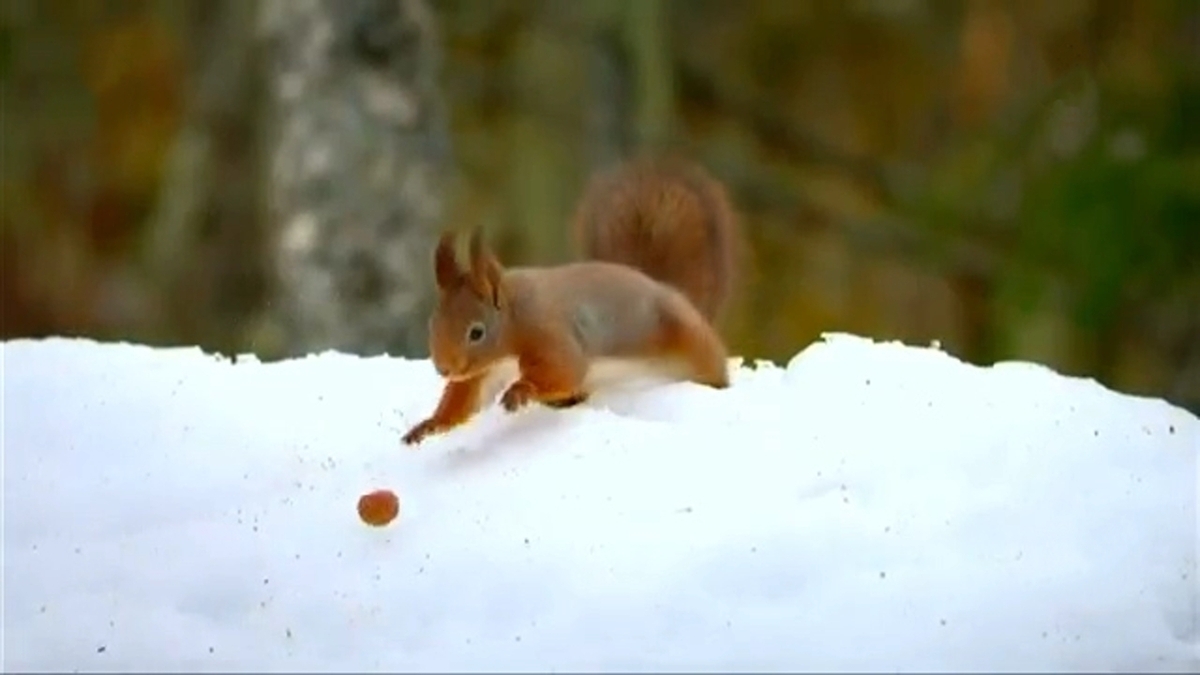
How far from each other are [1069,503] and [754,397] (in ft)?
1.07

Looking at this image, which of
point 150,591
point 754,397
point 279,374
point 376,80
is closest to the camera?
point 150,591

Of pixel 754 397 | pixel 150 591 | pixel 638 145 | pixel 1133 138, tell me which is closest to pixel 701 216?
pixel 754 397

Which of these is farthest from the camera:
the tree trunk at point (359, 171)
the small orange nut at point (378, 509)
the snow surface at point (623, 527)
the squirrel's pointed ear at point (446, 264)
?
the tree trunk at point (359, 171)

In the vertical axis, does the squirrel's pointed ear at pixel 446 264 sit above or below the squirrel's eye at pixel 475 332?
above

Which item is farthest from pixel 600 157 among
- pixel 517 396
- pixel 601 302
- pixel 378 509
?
pixel 378 509

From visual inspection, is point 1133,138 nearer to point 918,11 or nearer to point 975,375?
point 918,11

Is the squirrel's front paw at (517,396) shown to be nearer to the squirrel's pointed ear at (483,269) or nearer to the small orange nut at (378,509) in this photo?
the squirrel's pointed ear at (483,269)

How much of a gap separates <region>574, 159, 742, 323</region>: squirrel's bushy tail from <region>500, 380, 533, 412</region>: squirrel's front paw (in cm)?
35

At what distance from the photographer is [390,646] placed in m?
1.15

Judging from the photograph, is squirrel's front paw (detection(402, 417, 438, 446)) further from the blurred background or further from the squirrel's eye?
the blurred background

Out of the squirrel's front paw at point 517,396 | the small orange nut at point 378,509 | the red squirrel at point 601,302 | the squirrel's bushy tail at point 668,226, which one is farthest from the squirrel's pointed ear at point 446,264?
the squirrel's bushy tail at point 668,226

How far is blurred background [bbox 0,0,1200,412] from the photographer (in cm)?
314

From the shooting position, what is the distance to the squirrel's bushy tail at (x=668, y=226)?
1.92 metres

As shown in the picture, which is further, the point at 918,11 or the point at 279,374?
the point at 918,11
